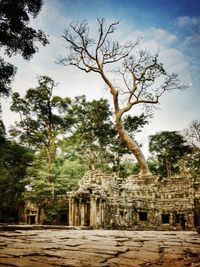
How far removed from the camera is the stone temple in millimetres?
18344

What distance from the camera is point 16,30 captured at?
360 inches

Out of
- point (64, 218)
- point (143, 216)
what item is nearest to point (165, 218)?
point (143, 216)

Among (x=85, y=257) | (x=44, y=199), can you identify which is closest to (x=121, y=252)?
(x=85, y=257)

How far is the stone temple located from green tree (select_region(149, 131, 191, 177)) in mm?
11690

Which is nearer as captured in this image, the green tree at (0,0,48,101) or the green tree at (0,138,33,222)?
the green tree at (0,0,48,101)

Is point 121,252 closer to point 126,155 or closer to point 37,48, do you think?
point 37,48

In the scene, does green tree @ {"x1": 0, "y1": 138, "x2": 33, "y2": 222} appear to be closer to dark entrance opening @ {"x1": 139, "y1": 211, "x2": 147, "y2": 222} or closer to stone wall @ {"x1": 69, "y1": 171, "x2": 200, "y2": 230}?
stone wall @ {"x1": 69, "y1": 171, "x2": 200, "y2": 230}

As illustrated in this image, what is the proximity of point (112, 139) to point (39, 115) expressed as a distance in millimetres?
8942

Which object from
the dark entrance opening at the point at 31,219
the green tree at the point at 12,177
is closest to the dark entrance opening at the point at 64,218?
the dark entrance opening at the point at 31,219

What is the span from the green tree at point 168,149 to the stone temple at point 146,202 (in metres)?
11.7

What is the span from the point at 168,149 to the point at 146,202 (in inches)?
593

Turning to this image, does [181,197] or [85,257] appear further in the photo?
[181,197]

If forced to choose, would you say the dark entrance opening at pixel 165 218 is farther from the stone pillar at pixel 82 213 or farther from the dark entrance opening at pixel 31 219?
the dark entrance opening at pixel 31 219

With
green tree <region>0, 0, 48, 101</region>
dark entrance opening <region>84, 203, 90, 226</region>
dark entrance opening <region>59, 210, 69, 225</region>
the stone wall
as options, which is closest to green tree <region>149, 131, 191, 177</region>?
the stone wall
